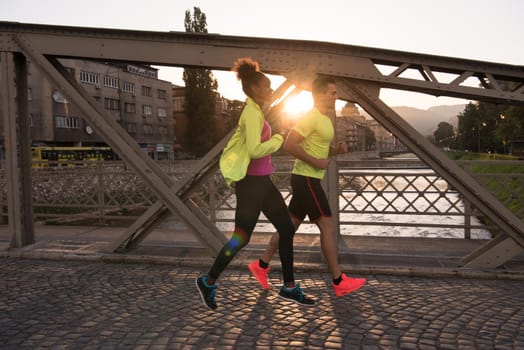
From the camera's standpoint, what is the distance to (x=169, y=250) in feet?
20.5

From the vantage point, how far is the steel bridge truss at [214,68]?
16.5ft

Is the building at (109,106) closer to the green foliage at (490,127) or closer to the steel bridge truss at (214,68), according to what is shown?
the steel bridge truss at (214,68)

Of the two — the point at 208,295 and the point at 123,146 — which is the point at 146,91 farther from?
the point at 208,295

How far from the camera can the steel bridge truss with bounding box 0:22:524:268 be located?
504 cm

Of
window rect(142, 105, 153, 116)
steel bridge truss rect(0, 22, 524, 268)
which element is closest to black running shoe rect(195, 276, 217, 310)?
steel bridge truss rect(0, 22, 524, 268)

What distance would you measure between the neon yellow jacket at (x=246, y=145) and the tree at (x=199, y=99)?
44202 millimetres

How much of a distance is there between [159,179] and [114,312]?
2.09m

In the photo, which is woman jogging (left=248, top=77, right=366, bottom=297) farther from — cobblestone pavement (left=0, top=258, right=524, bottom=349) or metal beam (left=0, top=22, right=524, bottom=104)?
metal beam (left=0, top=22, right=524, bottom=104)

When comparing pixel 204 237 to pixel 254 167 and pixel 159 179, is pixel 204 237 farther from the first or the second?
pixel 254 167

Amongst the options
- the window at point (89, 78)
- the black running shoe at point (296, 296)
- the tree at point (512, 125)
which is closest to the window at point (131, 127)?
the window at point (89, 78)

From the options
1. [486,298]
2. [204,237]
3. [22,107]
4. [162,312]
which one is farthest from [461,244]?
[22,107]

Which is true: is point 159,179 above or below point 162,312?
above

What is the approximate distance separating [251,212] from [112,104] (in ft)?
189

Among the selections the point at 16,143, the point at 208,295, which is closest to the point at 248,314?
the point at 208,295
